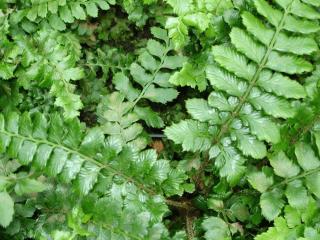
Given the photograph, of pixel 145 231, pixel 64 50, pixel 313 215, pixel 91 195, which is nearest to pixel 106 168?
pixel 91 195

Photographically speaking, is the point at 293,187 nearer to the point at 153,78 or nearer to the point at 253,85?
the point at 253,85

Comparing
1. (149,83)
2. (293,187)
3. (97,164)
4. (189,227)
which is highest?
(293,187)

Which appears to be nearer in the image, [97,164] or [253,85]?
[253,85]

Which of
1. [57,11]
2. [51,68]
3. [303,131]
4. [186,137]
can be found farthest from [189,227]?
[57,11]

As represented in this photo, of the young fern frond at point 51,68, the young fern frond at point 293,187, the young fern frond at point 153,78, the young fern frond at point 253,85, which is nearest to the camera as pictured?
the young fern frond at point 253,85

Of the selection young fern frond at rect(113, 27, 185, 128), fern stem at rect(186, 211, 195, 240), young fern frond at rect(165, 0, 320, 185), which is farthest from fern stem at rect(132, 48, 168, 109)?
fern stem at rect(186, 211, 195, 240)

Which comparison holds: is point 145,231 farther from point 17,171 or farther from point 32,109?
point 32,109

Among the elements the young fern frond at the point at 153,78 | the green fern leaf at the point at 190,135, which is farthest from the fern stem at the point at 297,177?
the young fern frond at the point at 153,78

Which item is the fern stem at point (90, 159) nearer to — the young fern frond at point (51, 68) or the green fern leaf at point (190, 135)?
the young fern frond at point (51, 68)
